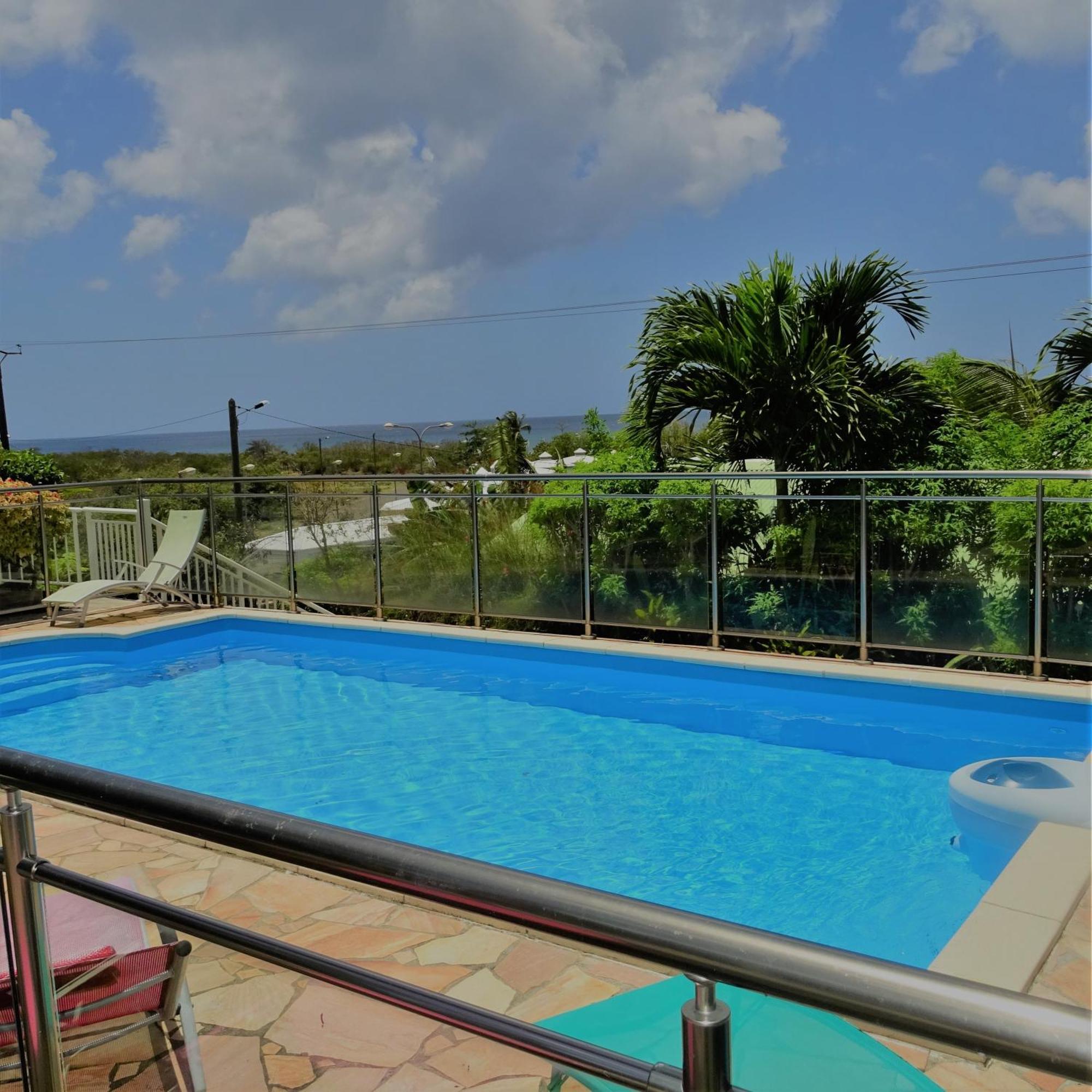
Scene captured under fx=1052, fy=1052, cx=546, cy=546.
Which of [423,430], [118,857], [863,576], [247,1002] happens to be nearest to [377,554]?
[863,576]

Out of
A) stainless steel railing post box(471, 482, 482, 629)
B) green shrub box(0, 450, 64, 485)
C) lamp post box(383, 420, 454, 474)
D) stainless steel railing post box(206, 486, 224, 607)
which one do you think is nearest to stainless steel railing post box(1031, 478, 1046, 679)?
stainless steel railing post box(471, 482, 482, 629)

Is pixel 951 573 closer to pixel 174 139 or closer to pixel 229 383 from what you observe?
pixel 174 139

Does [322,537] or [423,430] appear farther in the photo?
[423,430]

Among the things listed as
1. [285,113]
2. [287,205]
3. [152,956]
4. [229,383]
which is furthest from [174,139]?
[229,383]

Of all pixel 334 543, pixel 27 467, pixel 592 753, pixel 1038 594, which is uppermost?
pixel 27 467

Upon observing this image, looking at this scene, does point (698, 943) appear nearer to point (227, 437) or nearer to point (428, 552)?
point (428, 552)

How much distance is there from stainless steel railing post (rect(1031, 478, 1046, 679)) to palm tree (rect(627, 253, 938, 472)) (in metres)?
2.13

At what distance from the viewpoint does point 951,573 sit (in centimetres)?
702

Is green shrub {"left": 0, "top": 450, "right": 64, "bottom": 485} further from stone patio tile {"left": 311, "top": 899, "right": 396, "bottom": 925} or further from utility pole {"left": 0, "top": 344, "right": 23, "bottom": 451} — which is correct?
utility pole {"left": 0, "top": 344, "right": 23, "bottom": 451}

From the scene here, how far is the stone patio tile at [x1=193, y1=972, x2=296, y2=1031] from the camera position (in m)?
1.58

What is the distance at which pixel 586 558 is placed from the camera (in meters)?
8.48

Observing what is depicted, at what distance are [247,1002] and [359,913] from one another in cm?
214

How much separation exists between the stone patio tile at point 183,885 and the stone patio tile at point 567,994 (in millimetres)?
1549

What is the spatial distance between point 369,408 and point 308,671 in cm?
8989
